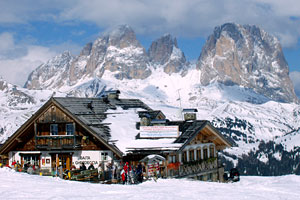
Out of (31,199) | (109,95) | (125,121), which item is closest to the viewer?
(31,199)

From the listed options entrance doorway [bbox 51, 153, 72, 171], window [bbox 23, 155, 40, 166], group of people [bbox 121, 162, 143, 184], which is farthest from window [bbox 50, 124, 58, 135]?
group of people [bbox 121, 162, 143, 184]

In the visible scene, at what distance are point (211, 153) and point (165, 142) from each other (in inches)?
335

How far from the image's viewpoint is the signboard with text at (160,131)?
4031 centimetres

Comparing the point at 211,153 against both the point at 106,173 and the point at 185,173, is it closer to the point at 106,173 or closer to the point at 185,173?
the point at 185,173

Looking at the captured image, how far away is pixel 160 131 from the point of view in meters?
40.5

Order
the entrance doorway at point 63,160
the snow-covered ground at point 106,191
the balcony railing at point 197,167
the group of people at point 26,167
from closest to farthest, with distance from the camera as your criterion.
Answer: the snow-covered ground at point 106,191, the group of people at point 26,167, the balcony railing at point 197,167, the entrance doorway at point 63,160

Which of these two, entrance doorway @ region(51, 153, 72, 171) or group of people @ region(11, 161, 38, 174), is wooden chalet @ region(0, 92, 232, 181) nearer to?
entrance doorway @ region(51, 153, 72, 171)

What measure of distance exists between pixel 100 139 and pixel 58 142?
414 centimetres

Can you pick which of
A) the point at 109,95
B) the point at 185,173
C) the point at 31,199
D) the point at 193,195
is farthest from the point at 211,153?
the point at 31,199

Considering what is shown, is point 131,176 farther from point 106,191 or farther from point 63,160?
point 63,160

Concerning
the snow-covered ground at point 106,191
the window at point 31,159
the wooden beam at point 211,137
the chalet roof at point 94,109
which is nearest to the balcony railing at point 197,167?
the wooden beam at point 211,137

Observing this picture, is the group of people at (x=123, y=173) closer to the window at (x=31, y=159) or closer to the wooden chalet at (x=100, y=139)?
the wooden chalet at (x=100, y=139)

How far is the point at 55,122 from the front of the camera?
135 feet

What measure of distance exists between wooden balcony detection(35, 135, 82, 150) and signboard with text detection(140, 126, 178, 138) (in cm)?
508
